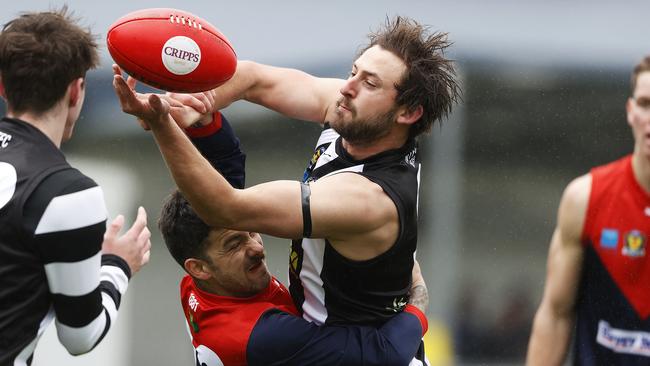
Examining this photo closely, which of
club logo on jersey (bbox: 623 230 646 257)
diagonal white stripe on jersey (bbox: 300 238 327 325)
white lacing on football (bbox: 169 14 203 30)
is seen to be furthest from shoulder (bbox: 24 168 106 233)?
club logo on jersey (bbox: 623 230 646 257)

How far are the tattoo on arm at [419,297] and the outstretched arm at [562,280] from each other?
588 mm

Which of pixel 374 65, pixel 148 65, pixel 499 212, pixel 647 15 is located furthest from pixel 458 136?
pixel 148 65

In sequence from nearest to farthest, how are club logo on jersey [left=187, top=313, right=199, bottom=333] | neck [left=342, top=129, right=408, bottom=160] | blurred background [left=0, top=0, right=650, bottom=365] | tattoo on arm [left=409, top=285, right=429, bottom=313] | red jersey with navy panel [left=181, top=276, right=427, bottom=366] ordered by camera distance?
red jersey with navy panel [left=181, top=276, right=427, bottom=366] < neck [left=342, top=129, right=408, bottom=160] < club logo on jersey [left=187, top=313, right=199, bottom=333] < tattoo on arm [left=409, top=285, right=429, bottom=313] < blurred background [left=0, top=0, right=650, bottom=365]

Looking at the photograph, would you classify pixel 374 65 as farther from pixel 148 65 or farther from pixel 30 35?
pixel 30 35

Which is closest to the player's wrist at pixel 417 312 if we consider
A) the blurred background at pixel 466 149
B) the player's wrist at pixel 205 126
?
the player's wrist at pixel 205 126

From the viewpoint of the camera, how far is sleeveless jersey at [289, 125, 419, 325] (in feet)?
13.4

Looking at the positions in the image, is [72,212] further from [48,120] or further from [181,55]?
[181,55]

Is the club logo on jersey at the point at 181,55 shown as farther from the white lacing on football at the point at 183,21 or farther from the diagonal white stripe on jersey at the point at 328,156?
the diagonal white stripe on jersey at the point at 328,156

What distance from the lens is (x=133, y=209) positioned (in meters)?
9.53

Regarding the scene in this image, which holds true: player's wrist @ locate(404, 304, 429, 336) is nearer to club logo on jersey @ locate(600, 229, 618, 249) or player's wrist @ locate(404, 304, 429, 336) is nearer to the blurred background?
club logo on jersey @ locate(600, 229, 618, 249)

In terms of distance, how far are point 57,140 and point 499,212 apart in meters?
8.44

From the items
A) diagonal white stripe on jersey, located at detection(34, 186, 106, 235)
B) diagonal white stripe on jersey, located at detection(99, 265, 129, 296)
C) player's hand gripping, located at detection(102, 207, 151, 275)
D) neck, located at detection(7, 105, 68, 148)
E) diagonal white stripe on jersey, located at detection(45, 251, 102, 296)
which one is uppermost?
neck, located at detection(7, 105, 68, 148)

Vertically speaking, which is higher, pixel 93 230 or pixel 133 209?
pixel 93 230

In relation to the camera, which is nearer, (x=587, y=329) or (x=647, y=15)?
(x=587, y=329)
